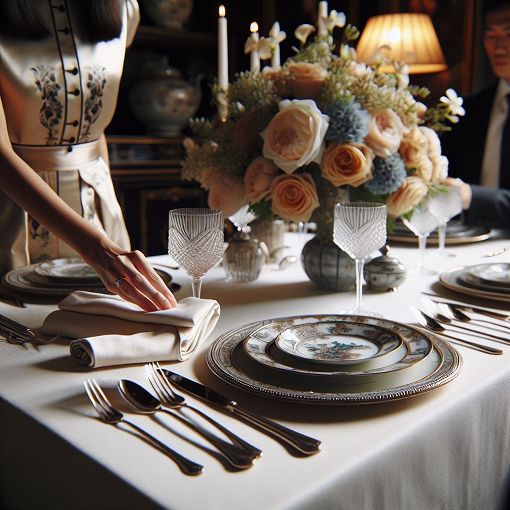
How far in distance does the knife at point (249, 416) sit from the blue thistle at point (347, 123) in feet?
1.89

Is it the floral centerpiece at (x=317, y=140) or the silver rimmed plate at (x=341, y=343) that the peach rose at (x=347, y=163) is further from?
the silver rimmed plate at (x=341, y=343)

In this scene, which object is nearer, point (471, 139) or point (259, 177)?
point (259, 177)

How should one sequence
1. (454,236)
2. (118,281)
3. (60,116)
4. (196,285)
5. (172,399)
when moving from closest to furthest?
(172,399) < (118,281) < (196,285) < (60,116) < (454,236)

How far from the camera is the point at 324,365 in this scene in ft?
2.63

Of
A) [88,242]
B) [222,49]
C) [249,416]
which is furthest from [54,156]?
[249,416]

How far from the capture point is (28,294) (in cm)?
126

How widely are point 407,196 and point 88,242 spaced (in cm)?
60

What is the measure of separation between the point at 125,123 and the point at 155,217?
0.68 meters

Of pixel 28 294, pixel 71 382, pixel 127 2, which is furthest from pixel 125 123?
pixel 71 382

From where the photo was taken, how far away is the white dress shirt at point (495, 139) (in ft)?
9.53

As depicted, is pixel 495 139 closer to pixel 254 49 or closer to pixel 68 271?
pixel 254 49

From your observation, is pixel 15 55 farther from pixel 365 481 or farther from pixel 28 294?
pixel 365 481

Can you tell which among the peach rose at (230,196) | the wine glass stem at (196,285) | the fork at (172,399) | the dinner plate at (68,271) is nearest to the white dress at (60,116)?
the dinner plate at (68,271)

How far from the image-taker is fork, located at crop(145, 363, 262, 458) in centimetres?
64
